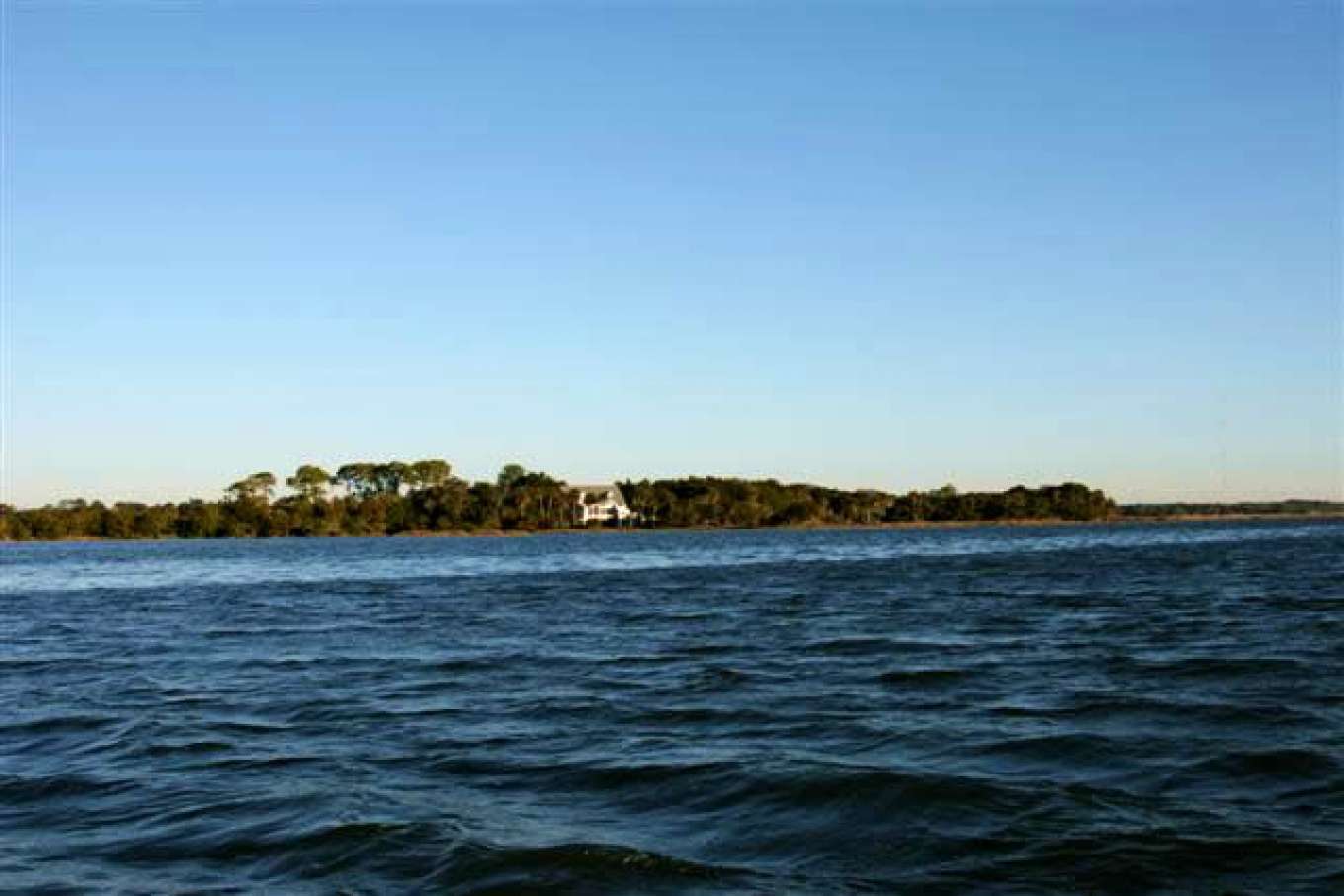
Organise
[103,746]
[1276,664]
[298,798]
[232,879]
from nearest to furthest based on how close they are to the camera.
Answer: [232,879] → [298,798] → [103,746] → [1276,664]

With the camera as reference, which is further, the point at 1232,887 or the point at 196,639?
the point at 196,639

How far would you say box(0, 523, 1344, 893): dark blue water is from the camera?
9.62 m

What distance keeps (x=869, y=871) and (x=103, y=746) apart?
10.3m

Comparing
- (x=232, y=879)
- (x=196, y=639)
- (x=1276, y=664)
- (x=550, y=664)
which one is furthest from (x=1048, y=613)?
(x=232, y=879)

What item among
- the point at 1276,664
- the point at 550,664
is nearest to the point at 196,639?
the point at 550,664

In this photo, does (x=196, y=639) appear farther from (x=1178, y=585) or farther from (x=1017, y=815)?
(x=1178, y=585)

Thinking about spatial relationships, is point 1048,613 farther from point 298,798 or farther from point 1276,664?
point 298,798

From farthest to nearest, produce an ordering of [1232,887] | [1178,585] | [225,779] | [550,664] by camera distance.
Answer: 1. [1178,585]
2. [550,664]
3. [225,779]
4. [1232,887]

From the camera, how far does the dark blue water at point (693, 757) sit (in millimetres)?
9625

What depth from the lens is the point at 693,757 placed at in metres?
13.7

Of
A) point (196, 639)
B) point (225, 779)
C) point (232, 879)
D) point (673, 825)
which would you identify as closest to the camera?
point (232, 879)

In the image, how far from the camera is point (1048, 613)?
32.1 m

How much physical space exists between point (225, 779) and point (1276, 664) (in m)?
16.3

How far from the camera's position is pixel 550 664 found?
22.9m
